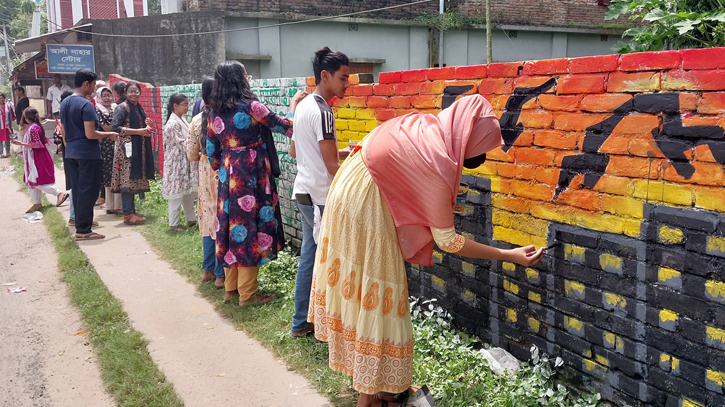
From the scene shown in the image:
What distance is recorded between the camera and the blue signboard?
1596cm

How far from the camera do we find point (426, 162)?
244 centimetres

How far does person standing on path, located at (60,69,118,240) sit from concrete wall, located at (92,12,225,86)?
7576mm

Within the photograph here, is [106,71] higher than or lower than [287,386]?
higher

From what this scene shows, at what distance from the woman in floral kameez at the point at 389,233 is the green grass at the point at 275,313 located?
50 centimetres

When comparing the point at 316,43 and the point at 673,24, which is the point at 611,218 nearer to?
the point at 673,24

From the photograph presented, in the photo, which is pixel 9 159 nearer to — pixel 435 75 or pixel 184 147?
pixel 184 147

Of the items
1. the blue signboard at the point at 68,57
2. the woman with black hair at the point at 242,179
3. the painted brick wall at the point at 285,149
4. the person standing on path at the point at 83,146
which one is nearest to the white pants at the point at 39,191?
the person standing on path at the point at 83,146

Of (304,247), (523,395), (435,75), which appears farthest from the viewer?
(304,247)

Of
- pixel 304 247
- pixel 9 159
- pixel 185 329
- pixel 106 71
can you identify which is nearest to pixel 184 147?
pixel 185 329

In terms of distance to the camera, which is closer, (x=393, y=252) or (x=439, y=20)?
(x=393, y=252)

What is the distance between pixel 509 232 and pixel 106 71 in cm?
1515

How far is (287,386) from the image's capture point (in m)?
3.48

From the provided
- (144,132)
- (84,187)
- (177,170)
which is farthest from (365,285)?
(144,132)

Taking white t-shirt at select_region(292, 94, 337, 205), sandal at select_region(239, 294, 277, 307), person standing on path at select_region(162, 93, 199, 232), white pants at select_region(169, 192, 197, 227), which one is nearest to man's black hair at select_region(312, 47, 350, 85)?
white t-shirt at select_region(292, 94, 337, 205)
